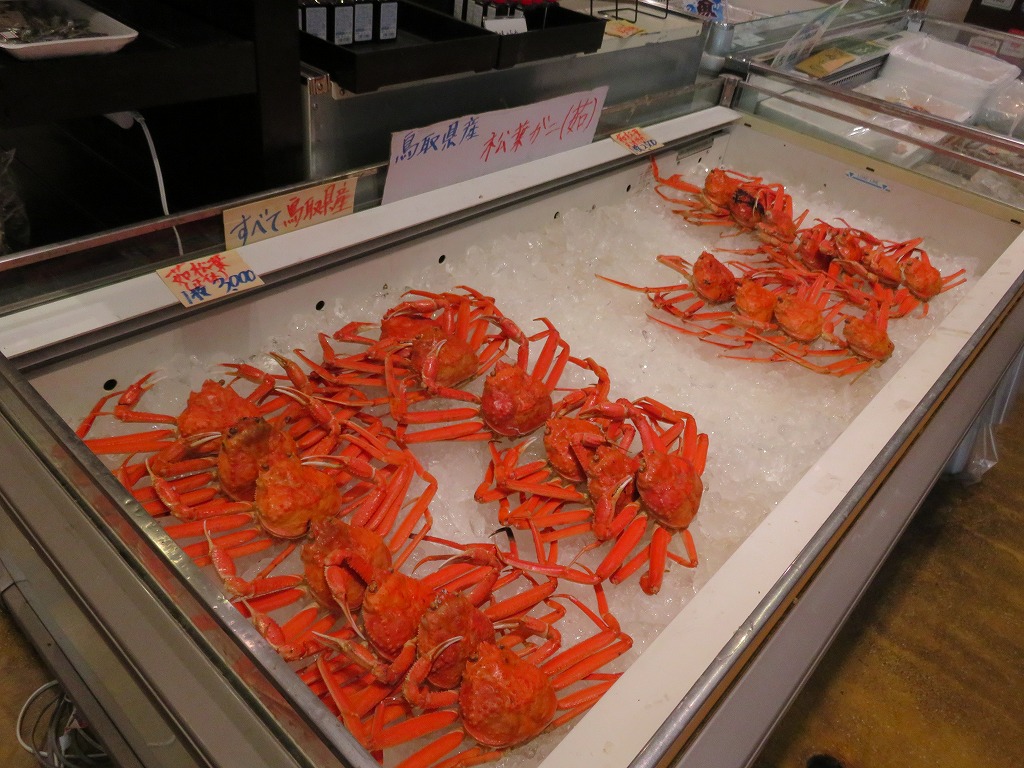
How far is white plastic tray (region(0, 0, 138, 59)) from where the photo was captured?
99 cm

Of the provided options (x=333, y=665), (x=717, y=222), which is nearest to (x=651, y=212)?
(x=717, y=222)

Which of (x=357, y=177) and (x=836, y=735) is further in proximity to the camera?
(x=836, y=735)

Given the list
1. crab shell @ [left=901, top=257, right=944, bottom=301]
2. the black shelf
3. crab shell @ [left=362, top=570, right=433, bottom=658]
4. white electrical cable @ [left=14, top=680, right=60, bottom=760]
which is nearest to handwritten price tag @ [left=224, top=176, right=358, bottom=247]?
the black shelf

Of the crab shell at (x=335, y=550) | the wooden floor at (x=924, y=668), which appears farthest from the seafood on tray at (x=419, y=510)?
the wooden floor at (x=924, y=668)

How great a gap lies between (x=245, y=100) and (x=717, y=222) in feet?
5.20

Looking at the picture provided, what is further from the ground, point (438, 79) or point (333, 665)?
point (438, 79)

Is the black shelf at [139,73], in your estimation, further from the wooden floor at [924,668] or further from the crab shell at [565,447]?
the wooden floor at [924,668]

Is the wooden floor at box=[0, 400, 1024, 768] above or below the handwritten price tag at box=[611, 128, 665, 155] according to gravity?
below

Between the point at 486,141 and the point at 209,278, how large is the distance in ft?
2.58

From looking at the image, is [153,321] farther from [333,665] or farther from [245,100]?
[333,665]

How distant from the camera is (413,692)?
3.11 feet

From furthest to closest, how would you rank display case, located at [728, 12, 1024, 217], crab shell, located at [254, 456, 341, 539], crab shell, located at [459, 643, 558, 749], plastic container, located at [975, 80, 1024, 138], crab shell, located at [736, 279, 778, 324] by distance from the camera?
plastic container, located at [975, 80, 1024, 138] → display case, located at [728, 12, 1024, 217] → crab shell, located at [736, 279, 778, 324] → crab shell, located at [254, 456, 341, 539] → crab shell, located at [459, 643, 558, 749]

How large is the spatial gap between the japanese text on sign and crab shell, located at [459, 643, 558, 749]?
3.47 ft

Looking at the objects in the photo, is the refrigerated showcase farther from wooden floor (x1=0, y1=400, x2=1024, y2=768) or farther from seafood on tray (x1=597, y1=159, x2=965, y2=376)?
wooden floor (x1=0, y1=400, x2=1024, y2=768)
